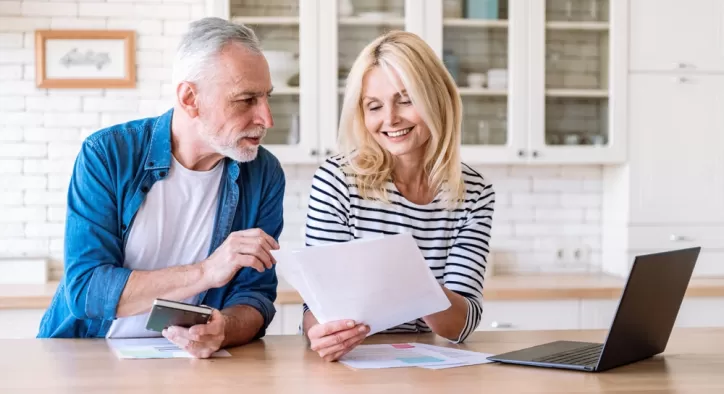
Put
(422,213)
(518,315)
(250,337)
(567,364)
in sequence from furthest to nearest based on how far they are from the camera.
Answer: (518,315)
(422,213)
(250,337)
(567,364)

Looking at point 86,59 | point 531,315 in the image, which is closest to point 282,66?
point 86,59

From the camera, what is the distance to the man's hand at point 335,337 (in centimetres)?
190

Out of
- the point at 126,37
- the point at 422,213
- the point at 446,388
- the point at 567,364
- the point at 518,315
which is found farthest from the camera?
the point at 126,37

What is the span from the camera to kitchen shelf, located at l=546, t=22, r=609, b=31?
13.6 ft

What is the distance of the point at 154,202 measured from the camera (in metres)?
2.28

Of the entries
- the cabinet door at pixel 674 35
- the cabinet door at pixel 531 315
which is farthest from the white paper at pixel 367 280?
the cabinet door at pixel 674 35

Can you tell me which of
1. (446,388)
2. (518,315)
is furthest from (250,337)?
(518,315)

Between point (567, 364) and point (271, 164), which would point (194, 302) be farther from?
point (567, 364)

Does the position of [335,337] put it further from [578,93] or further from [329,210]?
[578,93]

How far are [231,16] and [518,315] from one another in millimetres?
1771

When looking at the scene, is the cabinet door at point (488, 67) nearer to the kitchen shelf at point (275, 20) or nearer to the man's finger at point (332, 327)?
the kitchen shelf at point (275, 20)

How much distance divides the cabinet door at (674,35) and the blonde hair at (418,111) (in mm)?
2051

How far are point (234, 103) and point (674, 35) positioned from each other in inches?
102

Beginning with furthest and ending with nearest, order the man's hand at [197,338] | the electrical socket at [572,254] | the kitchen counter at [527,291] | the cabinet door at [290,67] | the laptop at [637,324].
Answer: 1. the electrical socket at [572,254]
2. the cabinet door at [290,67]
3. the kitchen counter at [527,291]
4. the man's hand at [197,338]
5. the laptop at [637,324]
